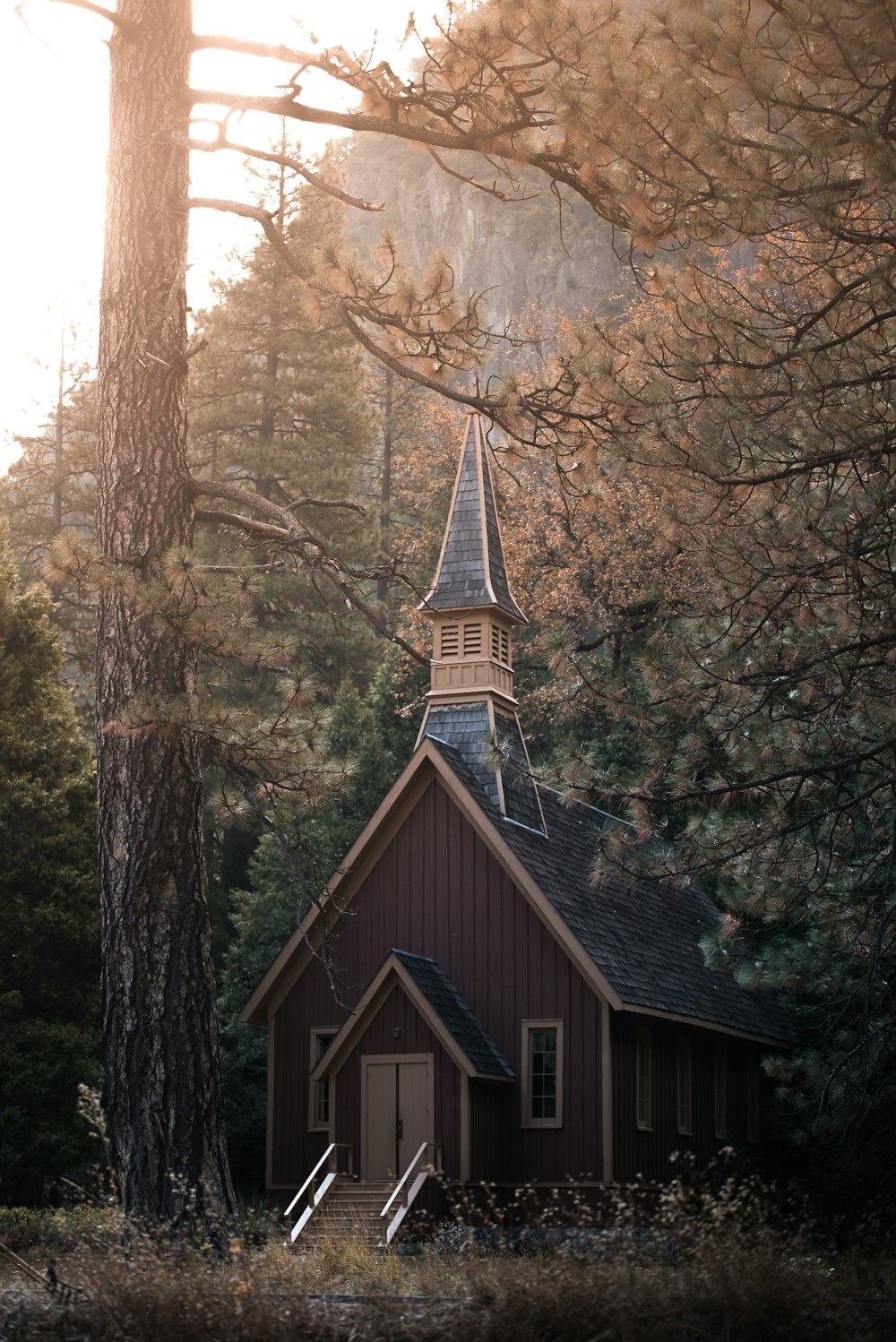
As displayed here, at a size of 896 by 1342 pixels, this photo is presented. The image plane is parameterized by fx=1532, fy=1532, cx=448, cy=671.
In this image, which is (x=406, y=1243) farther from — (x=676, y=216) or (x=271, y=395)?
(x=271, y=395)

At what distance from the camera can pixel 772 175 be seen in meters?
8.62

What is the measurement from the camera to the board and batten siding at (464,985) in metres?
18.4

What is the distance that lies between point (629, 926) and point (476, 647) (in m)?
4.47

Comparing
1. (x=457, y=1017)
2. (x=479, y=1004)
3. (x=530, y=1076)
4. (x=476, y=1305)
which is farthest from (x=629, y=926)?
(x=476, y=1305)

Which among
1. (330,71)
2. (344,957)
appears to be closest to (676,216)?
(330,71)

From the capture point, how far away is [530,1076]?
18.8m

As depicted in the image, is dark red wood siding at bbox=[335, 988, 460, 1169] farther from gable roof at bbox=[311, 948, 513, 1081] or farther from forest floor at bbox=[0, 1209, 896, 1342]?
forest floor at bbox=[0, 1209, 896, 1342]

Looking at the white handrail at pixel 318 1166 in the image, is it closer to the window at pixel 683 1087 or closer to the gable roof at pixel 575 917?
the gable roof at pixel 575 917

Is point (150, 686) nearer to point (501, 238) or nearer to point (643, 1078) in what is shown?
point (643, 1078)

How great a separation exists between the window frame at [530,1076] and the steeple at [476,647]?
282cm

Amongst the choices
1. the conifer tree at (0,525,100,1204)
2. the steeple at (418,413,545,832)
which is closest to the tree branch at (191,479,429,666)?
the steeple at (418,413,545,832)

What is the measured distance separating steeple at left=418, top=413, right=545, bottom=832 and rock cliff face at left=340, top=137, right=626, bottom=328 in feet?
120

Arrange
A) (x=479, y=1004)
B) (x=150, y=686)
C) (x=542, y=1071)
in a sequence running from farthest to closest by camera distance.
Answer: (x=479, y=1004) → (x=542, y=1071) → (x=150, y=686)

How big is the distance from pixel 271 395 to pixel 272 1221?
28834 millimetres
